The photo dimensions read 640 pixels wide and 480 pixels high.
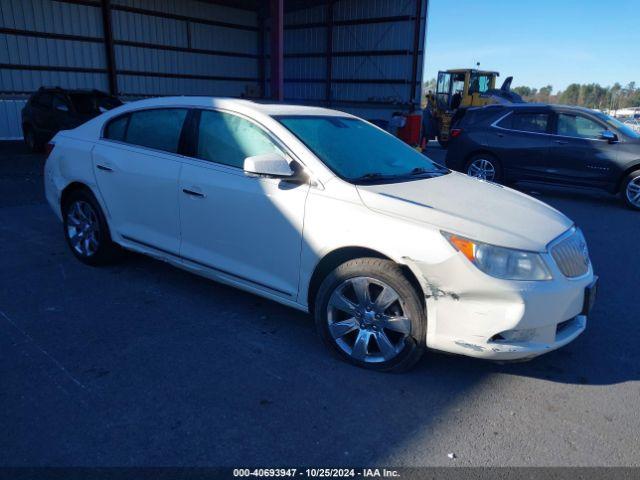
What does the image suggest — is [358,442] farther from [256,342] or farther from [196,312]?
[196,312]

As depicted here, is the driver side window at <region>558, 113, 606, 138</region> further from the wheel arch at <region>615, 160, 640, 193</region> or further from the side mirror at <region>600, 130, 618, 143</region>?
the wheel arch at <region>615, 160, 640, 193</region>

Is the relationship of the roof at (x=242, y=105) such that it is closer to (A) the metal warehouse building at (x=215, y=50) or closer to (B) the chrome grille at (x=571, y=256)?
(B) the chrome grille at (x=571, y=256)

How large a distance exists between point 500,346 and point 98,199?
11.9 feet

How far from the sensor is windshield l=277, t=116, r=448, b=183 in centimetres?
352

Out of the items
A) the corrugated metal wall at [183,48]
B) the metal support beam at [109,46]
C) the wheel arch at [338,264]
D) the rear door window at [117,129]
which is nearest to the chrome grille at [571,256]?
the wheel arch at [338,264]

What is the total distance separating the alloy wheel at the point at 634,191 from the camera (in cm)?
851

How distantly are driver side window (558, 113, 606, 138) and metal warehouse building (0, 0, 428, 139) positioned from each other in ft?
24.7

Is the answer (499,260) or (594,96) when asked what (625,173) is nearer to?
(499,260)

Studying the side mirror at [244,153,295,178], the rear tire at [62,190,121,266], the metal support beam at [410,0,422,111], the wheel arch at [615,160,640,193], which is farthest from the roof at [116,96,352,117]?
the metal support beam at [410,0,422,111]

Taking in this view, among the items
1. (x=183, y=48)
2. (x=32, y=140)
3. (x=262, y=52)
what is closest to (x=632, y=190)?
(x=32, y=140)

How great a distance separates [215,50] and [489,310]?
2128cm

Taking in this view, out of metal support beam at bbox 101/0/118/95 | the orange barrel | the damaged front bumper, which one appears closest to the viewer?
the damaged front bumper

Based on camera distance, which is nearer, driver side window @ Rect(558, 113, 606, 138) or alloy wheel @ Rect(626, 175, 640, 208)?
alloy wheel @ Rect(626, 175, 640, 208)

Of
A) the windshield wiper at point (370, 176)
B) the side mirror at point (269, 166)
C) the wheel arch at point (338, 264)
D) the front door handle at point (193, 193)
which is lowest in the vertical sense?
the wheel arch at point (338, 264)
